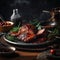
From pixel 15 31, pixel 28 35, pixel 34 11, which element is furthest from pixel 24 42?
pixel 34 11

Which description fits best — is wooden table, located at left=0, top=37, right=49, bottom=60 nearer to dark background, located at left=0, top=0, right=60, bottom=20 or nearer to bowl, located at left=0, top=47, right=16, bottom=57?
bowl, located at left=0, top=47, right=16, bottom=57

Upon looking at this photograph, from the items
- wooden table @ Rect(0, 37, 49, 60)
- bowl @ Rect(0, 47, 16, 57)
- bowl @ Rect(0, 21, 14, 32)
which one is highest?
bowl @ Rect(0, 21, 14, 32)

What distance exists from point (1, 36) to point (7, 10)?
1157mm

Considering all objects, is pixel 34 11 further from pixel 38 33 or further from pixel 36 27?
pixel 38 33

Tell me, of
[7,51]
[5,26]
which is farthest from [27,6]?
[7,51]

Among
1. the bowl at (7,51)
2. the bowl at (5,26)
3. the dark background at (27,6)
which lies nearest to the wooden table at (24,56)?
the bowl at (7,51)

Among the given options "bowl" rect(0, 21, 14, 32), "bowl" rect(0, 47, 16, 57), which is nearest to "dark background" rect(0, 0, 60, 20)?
"bowl" rect(0, 21, 14, 32)

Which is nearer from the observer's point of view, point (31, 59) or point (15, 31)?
point (31, 59)

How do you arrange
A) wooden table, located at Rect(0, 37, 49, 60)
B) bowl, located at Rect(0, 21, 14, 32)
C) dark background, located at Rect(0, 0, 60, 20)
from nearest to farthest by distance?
1. wooden table, located at Rect(0, 37, 49, 60)
2. bowl, located at Rect(0, 21, 14, 32)
3. dark background, located at Rect(0, 0, 60, 20)

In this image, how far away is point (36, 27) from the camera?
2.34 m

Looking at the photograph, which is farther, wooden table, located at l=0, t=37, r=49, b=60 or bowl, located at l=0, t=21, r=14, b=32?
bowl, located at l=0, t=21, r=14, b=32

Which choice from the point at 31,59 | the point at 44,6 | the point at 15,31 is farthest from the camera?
the point at 44,6

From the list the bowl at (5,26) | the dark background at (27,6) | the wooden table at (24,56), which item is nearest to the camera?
the wooden table at (24,56)

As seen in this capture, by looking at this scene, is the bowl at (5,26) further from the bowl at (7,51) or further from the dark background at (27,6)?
the dark background at (27,6)
